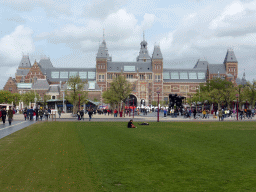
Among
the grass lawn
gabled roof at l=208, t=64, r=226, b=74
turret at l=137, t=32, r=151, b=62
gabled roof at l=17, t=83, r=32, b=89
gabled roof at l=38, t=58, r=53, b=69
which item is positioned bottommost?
the grass lawn

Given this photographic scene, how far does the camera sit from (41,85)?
130 meters

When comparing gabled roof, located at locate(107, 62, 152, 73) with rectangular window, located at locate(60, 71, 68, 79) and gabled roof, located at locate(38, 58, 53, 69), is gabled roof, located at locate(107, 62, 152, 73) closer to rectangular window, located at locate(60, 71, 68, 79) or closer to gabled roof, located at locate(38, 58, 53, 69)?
rectangular window, located at locate(60, 71, 68, 79)

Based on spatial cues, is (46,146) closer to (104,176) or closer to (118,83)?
(104,176)

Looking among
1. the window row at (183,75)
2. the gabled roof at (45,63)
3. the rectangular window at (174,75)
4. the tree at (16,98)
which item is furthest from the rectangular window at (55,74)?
the rectangular window at (174,75)

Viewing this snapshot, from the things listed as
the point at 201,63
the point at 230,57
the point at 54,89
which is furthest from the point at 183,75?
the point at 54,89

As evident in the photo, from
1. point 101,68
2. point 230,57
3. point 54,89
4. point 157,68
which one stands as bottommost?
point 54,89

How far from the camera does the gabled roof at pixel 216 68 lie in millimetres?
141500

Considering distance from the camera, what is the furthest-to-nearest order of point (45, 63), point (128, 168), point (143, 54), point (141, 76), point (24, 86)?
point (143, 54)
point (45, 63)
point (141, 76)
point (24, 86)
point (128, 168)

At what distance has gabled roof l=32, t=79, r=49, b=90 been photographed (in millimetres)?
128625

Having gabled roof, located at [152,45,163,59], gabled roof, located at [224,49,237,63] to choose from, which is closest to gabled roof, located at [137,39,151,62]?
gabled roof, located at [152,45,163,59]

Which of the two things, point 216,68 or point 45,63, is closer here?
point 216,68

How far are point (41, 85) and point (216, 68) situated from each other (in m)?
72.9

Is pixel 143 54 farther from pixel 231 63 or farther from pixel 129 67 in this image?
pixel 231 63

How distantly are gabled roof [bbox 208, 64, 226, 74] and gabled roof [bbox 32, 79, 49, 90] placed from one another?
6770 centimetres
